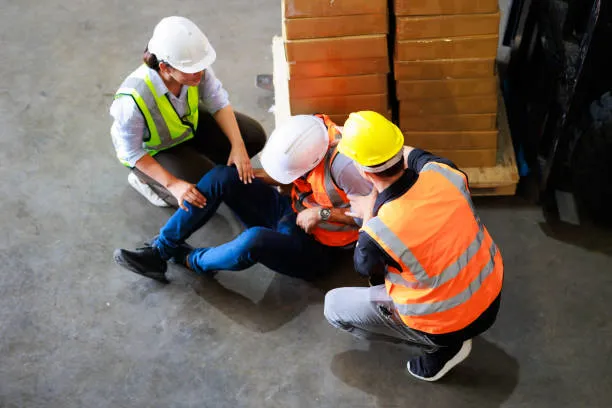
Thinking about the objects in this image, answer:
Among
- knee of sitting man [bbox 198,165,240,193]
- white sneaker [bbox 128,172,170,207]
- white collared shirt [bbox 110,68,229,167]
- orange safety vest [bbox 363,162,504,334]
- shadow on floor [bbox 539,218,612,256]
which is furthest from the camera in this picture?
white sneaker [bbox 128,172,170,207]

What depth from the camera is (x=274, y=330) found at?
3.51 m

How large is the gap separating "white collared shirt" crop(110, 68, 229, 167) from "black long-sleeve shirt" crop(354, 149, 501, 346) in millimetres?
1360

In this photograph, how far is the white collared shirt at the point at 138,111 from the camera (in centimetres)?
340

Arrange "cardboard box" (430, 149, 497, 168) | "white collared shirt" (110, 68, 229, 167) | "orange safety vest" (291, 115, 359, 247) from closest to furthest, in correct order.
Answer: "orange safety vest" (291, 115, 359, 247) → "white collared shirt" (110, 68, 229, 167) → "cardboard box" (430, 149, 497, 168)

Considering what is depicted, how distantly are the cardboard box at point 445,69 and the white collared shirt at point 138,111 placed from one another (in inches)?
41.4

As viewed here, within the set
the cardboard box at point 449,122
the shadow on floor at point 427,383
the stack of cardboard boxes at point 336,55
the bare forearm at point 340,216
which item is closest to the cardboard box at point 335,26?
the stack of cardboard boxes at point 336,55

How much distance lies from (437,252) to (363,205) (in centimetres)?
42

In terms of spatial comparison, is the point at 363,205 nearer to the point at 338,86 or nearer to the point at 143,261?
the point at 338,86

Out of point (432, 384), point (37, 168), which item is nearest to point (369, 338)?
point (432, 384)

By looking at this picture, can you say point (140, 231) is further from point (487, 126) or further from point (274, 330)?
point (487, 126)

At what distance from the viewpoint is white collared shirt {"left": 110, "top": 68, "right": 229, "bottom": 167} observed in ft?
11.1

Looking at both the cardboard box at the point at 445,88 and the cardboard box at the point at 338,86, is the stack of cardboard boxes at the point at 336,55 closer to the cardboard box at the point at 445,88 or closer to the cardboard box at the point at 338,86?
the cardboard box at the point at 338,86

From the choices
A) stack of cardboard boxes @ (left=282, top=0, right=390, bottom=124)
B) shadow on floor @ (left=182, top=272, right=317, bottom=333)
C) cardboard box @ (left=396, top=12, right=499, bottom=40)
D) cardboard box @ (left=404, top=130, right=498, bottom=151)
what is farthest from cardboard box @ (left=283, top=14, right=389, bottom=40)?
shadow on floor @ (left=182, top=272, right=317, bottom=333)

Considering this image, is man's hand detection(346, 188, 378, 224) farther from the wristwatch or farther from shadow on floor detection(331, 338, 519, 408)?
shadow on floor detection(331, 338, 519, 408)
